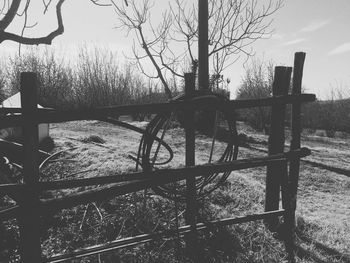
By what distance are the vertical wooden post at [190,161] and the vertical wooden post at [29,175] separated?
1.17m

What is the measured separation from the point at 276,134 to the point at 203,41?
5.77 m

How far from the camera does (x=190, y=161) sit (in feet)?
8.93

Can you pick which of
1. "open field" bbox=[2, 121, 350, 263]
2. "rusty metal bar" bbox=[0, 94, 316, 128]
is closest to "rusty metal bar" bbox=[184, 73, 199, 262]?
"open field" bbox=[2, 121, 350, 263]

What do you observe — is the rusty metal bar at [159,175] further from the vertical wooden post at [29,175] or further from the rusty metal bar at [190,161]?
the rusty metal bar at [190,161]

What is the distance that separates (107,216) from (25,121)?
65.5 inches

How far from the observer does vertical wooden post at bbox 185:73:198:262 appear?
8.62 ft

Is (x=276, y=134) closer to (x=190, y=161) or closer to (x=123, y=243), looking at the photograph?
(x=190, y=161)

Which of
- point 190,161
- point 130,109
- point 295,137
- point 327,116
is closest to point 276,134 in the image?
point 295,137

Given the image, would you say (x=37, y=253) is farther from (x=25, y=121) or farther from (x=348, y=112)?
(x=348, y=112)

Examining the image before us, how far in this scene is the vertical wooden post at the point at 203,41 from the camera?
8.29 meters

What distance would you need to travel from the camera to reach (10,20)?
469 cm

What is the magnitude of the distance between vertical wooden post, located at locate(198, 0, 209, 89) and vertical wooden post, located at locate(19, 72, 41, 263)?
6842 mm

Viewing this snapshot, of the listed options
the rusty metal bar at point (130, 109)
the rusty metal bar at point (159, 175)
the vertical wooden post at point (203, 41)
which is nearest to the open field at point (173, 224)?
the rusty metal bar at point (159, 175)

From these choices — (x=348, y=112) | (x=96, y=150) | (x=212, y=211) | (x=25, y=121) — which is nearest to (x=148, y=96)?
(x=348, y=112)
